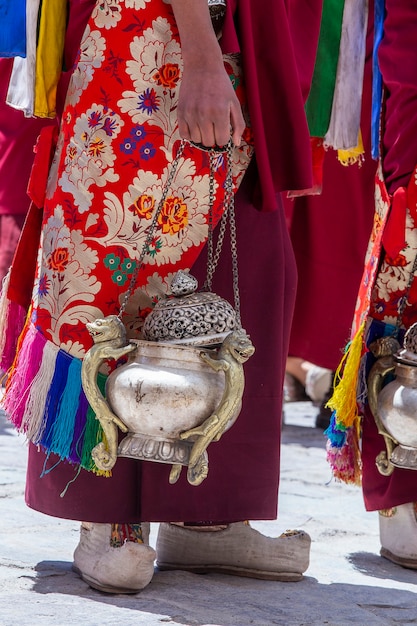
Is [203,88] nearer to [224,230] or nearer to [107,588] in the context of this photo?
[224,230]

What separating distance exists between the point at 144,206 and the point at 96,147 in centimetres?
16

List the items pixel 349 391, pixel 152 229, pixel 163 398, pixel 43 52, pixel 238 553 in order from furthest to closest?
pixel 349 391, pixel 238 553, pixel 43 52, pixel 152 229, pixel 163 398

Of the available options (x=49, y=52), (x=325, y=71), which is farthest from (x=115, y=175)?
(x=325, y=71)

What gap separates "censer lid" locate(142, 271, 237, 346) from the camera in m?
2.29

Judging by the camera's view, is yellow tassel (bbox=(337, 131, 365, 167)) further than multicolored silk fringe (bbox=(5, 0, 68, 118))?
Yes

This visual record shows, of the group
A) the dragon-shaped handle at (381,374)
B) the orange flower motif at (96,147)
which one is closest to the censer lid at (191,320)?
the orange flower motif at (96,147)

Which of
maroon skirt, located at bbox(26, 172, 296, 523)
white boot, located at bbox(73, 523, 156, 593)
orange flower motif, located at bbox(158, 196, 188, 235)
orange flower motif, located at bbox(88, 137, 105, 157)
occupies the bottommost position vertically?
white boot, located at bbox(73, 523, 156, 593)

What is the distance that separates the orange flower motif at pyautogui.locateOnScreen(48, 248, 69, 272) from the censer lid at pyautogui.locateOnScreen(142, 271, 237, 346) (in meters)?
0.26

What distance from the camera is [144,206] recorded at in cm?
251

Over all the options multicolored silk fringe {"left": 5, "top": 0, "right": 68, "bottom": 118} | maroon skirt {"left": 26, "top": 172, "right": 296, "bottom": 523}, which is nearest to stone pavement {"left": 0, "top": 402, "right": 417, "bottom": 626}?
maroon skirt {"left": 26, "top": 172, "right": 296, "bottom": 523}

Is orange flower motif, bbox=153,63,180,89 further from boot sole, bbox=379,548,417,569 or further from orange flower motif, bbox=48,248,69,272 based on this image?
boot sole, bbox=379,548,417,569

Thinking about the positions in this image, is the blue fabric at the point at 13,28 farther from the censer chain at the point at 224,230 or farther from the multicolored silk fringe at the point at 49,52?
the censer chain at the point at 224,230

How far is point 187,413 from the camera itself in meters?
2.24

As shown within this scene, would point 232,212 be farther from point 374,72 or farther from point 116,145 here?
point 374,72
